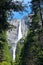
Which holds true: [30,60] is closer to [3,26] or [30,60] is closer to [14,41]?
[3,26]

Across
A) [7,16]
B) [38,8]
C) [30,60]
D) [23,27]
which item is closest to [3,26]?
[7,16]

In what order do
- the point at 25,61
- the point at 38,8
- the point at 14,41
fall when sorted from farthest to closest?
the point at 14,41
the point at 25,61
the point at 38,8

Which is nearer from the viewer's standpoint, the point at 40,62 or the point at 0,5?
the point at 0,5

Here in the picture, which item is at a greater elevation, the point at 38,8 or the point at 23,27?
the point at 38,8

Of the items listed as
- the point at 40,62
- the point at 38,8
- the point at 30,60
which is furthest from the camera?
the point at 30,60

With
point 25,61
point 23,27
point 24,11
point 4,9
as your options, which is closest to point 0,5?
point 4,9

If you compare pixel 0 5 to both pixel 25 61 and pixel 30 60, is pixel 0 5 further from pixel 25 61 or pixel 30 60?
pixel 25 61

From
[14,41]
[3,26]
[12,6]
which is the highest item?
[12,6]

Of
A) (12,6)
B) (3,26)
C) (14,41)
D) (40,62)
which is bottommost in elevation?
(14,41)

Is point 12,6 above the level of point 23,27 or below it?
above
